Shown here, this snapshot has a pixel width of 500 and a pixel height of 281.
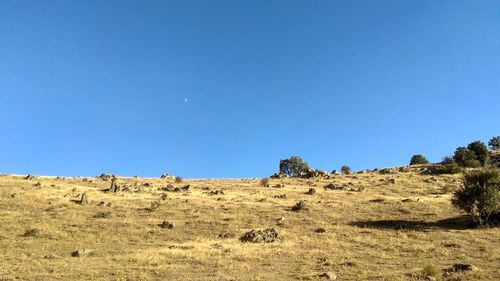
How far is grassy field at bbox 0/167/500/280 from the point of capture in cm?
2311

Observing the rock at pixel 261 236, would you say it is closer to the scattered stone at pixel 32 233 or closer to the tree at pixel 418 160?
the scattered stone at pixel 32 233

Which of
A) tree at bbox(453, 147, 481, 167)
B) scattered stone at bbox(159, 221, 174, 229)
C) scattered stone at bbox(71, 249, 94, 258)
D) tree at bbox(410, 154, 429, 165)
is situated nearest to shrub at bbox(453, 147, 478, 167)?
tree at bbox(453, 147, 481, 167)

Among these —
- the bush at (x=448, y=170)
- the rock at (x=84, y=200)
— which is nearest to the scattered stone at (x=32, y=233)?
the rock at (x=84, y=200)

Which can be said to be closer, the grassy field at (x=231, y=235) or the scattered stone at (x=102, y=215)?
the grassy field at (x=231, y=235)

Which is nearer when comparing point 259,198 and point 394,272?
point 394,272

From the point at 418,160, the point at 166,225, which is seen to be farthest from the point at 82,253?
the point at 418,160

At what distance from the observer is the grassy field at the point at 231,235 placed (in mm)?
23109

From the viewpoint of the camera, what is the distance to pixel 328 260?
84.5 ft

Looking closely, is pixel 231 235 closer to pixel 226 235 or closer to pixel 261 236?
pixel 226 235

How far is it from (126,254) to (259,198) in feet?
84.3

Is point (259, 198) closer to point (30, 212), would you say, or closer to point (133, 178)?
point (30, 212)

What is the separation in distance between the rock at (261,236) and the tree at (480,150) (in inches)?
2561

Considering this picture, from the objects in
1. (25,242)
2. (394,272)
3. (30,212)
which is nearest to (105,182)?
(30,212)

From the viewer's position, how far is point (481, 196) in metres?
36.9
